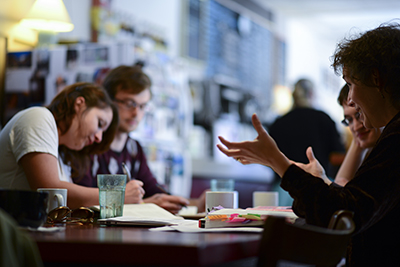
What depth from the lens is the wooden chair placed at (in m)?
0.75

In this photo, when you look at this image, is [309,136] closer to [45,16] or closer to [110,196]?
[45,16]

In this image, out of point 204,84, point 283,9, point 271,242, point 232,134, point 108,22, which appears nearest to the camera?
point 271,242

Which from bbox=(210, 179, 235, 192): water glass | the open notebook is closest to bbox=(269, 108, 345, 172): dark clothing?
bbox=(210, 179, 235, 192): water glass

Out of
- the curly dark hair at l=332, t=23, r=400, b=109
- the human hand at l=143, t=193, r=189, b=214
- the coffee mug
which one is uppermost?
the curly dark hair at l=332, t=23, r=400, b=109

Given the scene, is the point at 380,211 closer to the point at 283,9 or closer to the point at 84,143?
the point at 84,143

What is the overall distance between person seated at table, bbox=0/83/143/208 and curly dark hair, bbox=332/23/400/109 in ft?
2.72

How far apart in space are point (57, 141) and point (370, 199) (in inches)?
41.4

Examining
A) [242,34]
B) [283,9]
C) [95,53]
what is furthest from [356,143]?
[283,9]

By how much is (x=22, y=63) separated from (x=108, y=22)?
124cm

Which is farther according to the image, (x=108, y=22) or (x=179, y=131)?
(x=108, y=22)

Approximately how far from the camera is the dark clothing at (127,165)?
2.10 metres

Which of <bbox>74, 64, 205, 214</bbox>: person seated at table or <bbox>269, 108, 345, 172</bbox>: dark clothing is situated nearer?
<bbox>74, 64, 205, 214</bbox>: person seated at table

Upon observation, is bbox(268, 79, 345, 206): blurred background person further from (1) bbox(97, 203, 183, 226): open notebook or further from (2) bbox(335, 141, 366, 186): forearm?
(1) bbox(97, 203, 183, 226): open notebook

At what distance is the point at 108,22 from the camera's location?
13.7 feet
